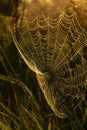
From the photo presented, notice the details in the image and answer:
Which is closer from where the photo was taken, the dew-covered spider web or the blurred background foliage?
the blurred background foliage

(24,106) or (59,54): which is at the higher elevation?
(59,54)

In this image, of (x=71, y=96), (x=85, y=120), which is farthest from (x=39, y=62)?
(x=85, y=120)

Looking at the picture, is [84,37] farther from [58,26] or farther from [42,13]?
[42,13]

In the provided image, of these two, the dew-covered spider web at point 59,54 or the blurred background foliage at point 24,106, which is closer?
the blurred background foliage at point 24,106
